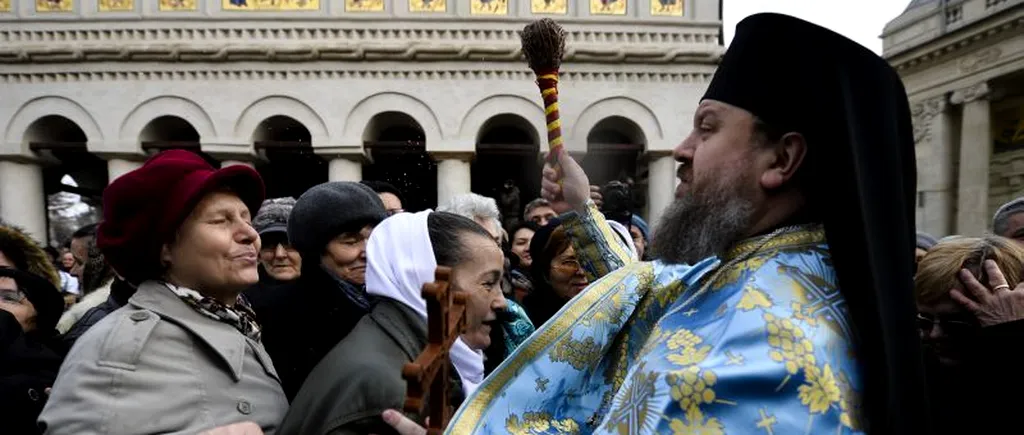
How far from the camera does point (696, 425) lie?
1355mm

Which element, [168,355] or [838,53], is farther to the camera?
[168,355]

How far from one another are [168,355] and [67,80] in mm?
17588

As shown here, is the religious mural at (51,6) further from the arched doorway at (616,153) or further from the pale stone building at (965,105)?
the pale stone building at (965,105)

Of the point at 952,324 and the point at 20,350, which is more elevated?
the point at 952,324

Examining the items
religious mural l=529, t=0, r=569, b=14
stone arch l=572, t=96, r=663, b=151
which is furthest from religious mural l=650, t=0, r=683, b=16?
stone arch l=572, t=96, r=663, b=151

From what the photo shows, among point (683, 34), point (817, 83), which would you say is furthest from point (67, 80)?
point (817, 83)

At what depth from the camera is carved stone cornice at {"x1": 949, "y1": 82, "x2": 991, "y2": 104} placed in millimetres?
17438

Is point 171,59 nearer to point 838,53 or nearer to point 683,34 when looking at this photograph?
point 683,34

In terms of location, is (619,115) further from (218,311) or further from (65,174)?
(65,174)

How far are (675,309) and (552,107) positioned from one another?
1148mm

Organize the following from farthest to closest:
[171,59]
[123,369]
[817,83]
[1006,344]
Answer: [171,59] → [1006,344] → [123,369] → [817,83]

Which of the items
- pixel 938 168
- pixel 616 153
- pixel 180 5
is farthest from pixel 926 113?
pixel 180 5

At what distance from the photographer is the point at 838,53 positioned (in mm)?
1541

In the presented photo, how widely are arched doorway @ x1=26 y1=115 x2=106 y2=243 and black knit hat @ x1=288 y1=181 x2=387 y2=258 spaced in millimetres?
13423
